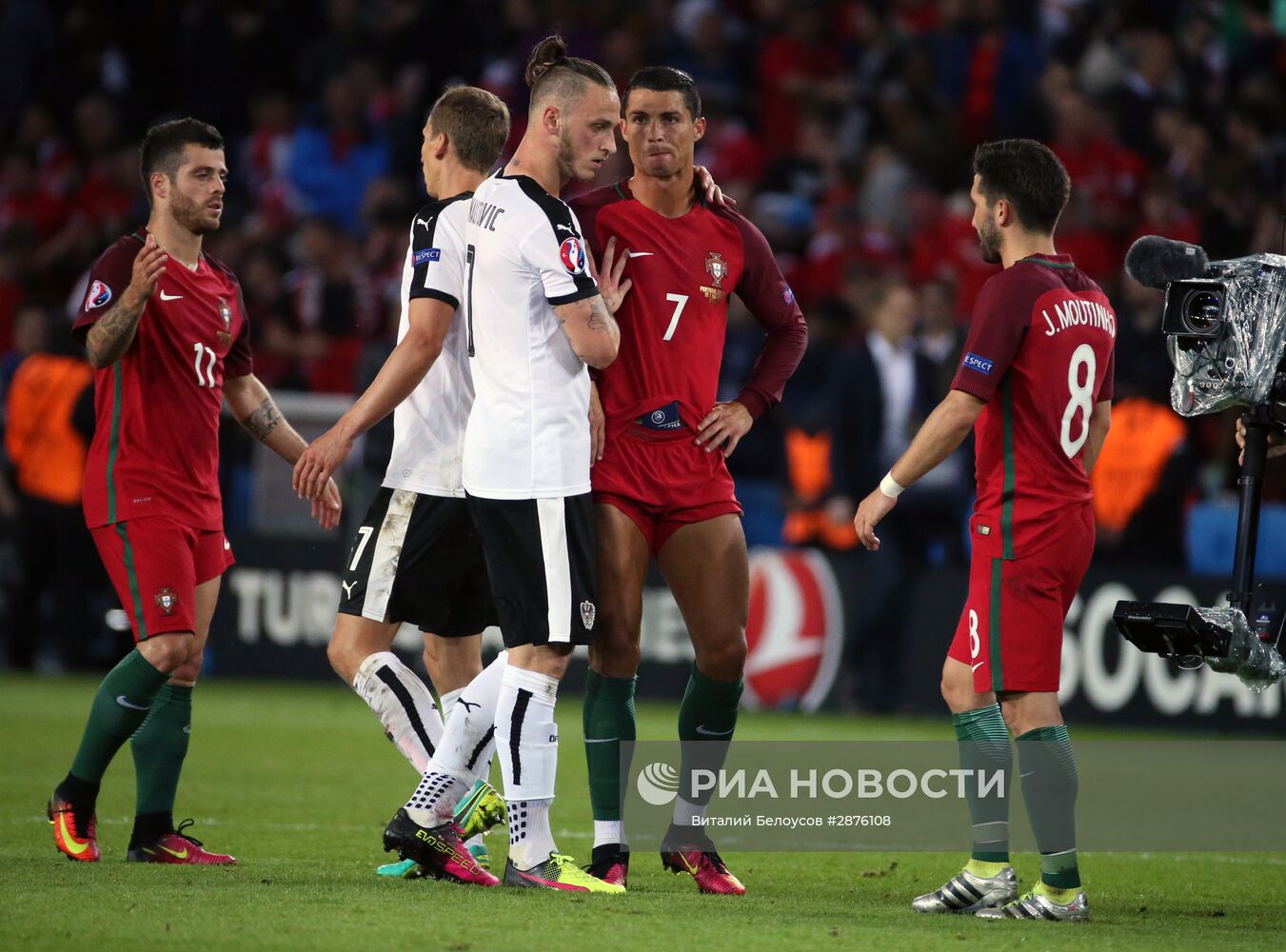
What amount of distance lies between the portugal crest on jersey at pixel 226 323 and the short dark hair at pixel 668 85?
64.8 inches

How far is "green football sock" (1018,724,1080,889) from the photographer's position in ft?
18.2

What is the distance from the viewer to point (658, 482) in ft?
20.0

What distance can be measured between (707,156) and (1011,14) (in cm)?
294

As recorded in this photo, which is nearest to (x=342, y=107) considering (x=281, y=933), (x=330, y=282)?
(x=330, y=282)

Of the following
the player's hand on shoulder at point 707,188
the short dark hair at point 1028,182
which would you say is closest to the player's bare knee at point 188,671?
the player's hand on shoulder at point 707,188

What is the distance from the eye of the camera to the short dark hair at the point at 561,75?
5840 mm

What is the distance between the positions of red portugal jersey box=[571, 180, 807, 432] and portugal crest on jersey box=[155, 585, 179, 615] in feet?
5.27

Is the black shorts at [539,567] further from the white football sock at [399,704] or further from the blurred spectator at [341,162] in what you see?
the blurred spectator at [341,162]

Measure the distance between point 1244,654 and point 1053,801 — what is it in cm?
72

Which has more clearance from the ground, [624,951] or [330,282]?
[330,282]

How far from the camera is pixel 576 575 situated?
226 inches

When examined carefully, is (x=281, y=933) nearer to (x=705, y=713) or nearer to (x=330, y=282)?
(x=705, y=713)

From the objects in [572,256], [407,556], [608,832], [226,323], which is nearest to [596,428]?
[572,256]

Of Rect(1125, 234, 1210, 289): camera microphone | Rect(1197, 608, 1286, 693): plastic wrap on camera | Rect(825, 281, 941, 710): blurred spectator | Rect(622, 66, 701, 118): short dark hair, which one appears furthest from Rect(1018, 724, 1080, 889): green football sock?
Rect(825, 281, 941, 710): blurred spectator
